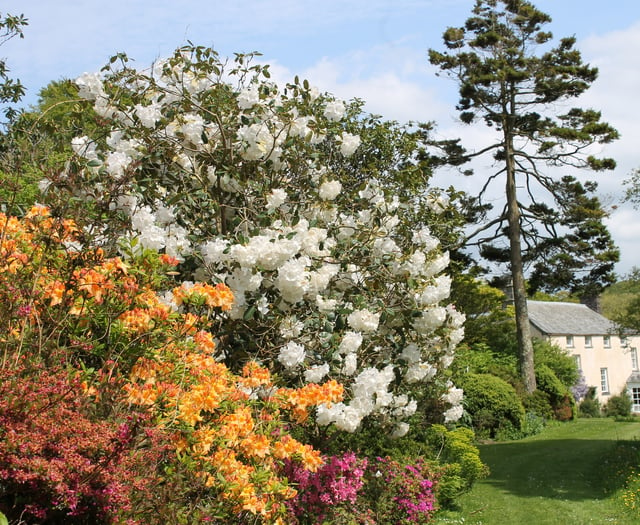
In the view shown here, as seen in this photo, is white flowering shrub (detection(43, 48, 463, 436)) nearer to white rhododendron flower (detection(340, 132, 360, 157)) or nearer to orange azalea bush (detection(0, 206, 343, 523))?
white rhododendron flower (detection(340, 132, 360, 157))

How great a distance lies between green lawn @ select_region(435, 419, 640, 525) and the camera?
316 inches

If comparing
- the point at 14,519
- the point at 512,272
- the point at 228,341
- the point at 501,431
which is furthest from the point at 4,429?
the point at 512,272

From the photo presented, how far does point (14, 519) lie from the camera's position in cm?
271

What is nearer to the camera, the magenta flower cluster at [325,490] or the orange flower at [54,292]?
the orange flower at [54,292]

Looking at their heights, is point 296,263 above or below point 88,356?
above

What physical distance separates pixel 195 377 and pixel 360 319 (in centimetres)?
190

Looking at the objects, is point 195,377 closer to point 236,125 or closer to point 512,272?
point 236,125

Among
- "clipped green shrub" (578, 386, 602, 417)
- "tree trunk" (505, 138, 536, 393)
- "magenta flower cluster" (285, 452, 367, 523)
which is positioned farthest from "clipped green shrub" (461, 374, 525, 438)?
"magenta flower cluster" (285, 452, 367, 523)

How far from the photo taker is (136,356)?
3.25m

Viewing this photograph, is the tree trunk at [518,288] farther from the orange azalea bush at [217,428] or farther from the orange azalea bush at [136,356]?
the orange azalea bush at [136,356]

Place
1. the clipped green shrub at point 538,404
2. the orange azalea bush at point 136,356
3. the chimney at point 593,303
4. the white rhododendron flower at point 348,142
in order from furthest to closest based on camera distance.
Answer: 1. the chimney at point 593,303
2. the clipped green shrub at point 538,404
3. the white rhododendron flower at point 348,142
4. the orange azalea bush at point 136,356

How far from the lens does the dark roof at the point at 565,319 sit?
103 ft

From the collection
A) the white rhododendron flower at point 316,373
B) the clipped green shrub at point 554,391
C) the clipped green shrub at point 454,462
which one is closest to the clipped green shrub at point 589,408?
the clipped green shrub at point 554,391

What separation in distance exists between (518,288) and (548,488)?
1095cm
